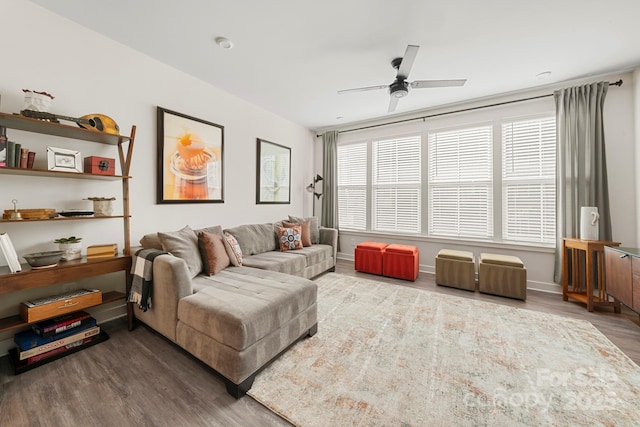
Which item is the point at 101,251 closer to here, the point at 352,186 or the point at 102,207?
the point at 102,207

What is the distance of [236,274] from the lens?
2.46 meters

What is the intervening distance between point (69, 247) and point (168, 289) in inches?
38.2

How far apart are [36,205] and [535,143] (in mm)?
5852

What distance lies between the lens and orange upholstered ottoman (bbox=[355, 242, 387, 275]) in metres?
4.07

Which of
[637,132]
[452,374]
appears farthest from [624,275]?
[452,374]

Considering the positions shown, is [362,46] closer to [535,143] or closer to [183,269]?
[183,269]

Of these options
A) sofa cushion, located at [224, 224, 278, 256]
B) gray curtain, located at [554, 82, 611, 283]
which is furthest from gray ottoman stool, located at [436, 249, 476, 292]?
sofa cushion, located at [224, 224, 278, 256]

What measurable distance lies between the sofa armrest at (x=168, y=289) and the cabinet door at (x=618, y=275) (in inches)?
161

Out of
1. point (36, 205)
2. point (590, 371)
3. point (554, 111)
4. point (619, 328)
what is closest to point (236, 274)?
point (36, 205)

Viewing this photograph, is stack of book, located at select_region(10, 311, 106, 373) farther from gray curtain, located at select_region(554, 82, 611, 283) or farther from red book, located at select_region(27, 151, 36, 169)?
gray curtain, located at select_region(554, 82, 611, 283)

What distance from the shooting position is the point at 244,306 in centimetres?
164

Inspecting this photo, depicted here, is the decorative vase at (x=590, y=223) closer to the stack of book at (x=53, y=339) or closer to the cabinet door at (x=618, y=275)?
the cabinet door at (x=618, y=275)

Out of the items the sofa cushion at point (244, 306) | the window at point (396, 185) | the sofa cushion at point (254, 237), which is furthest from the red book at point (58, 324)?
the window at point (396, 185)

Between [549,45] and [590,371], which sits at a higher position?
[549,45]
